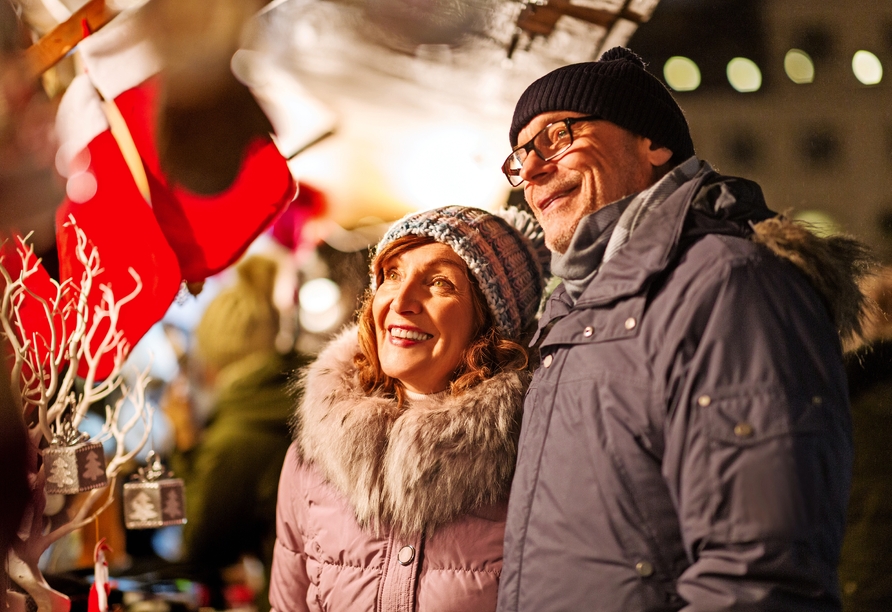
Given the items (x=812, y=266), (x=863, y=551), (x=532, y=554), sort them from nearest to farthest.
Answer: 1. (x=812, y=266)
2. (x=532, y=554)
3. (x=863, y=551)

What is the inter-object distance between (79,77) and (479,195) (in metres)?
1.63

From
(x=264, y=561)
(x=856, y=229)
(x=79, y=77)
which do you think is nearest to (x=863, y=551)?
(x=856, y=229)

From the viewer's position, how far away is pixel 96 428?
2689 mm

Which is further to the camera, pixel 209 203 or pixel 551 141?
pixel 209 203

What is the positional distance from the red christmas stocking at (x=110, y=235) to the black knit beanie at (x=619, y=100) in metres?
1.70

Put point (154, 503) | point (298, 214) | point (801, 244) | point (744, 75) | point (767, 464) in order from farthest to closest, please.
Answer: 1. point (298, 214)
2. point (154, 503)
3. point (744, 75)
4. point (801, 244)
5. point (767, 464)

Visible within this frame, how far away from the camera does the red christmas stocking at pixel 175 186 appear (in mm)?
2592

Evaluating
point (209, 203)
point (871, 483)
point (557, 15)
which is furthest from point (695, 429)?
point (209, 203)

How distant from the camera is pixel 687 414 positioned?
3.44 feet

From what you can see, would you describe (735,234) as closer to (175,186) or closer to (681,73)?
(681,73)

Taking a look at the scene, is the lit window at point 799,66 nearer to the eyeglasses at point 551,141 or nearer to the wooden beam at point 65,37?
the eyeglasses at point 551,141

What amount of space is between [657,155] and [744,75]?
811mm

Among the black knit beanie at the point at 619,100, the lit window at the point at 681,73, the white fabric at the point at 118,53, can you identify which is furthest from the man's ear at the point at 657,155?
the white fabric at the point at 118,53

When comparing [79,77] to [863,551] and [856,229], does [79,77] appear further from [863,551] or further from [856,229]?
[863,551]
